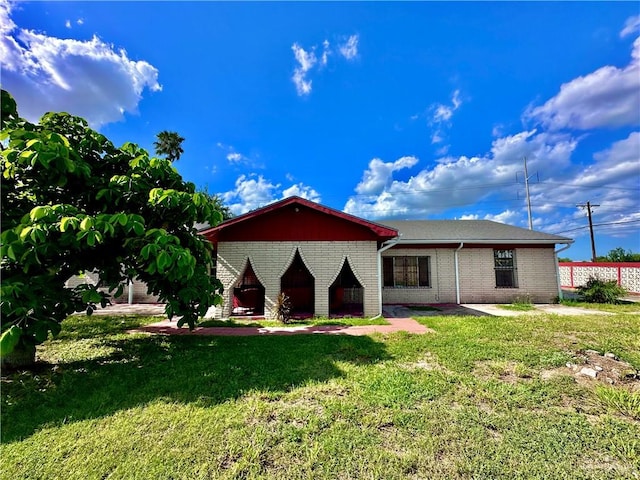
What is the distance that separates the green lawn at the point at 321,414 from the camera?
2.31 metres

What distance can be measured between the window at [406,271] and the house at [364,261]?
4cm

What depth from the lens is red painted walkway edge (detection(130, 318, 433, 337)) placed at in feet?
22.2

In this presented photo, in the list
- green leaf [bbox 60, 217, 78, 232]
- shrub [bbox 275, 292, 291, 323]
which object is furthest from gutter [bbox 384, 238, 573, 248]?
green leaf [bbox 60, 217, 78, 232]

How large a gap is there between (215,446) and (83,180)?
4.61 meters

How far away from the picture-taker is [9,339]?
2.96 m

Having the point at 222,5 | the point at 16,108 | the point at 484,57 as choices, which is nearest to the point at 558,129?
the point at 484,57

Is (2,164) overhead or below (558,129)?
below

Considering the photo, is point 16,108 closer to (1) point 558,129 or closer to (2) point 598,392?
(2) point 598,392

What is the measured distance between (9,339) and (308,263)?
254 inches

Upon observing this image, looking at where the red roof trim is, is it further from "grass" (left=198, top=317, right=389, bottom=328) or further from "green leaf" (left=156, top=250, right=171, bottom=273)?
"green leaf" (left=156, top=250, right=171, bottom=273)

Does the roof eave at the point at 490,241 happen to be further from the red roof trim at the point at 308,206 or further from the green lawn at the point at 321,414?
the green lawn at the point at 321,414

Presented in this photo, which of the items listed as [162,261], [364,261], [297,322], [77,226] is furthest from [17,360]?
Answer: [364,261]

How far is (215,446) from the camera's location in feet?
8.34

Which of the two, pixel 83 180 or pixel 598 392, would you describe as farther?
pixel 83 180
